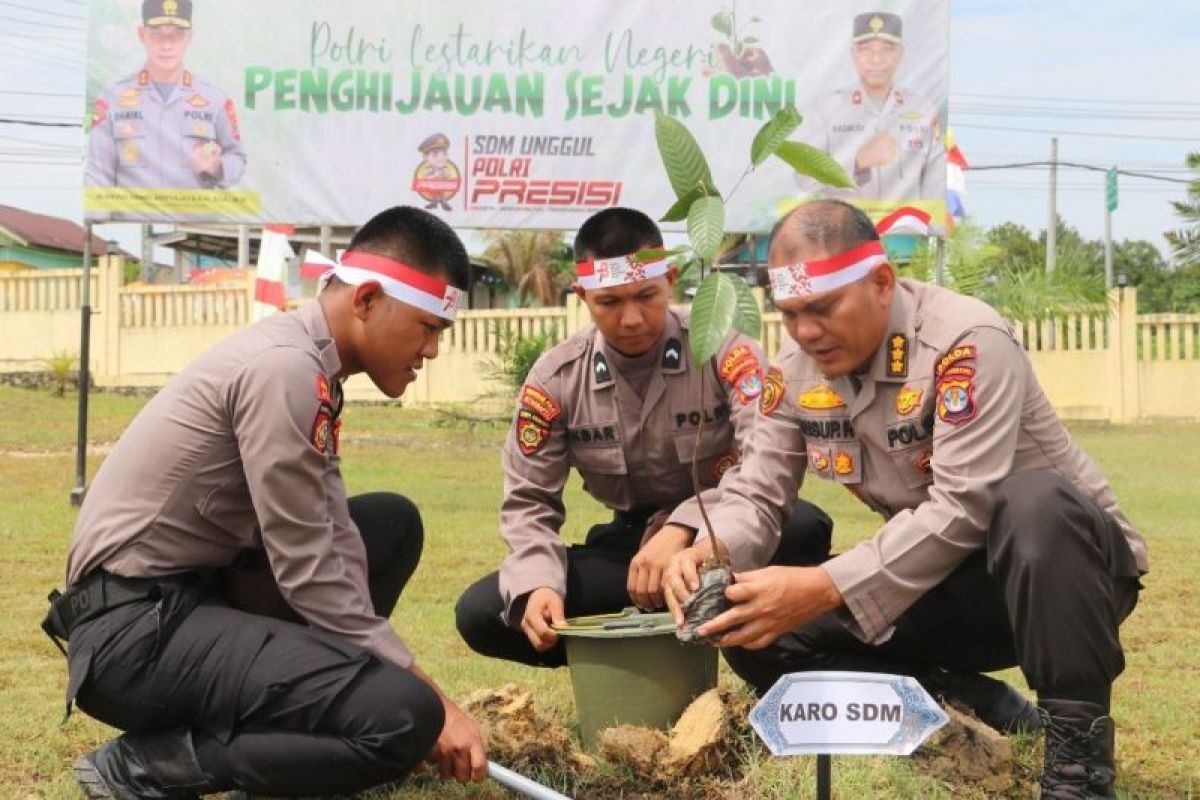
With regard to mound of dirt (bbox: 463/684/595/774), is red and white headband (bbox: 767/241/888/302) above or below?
above

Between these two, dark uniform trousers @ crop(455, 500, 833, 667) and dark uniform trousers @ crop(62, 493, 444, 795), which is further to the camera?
dark uniform trousers @ crop(455, 500, 833, 667)

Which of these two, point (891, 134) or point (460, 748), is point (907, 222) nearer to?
point (891, 134)

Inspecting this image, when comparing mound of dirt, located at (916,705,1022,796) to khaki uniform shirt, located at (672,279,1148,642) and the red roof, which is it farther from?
the red roof

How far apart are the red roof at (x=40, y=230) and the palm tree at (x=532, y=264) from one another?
46.2 ft

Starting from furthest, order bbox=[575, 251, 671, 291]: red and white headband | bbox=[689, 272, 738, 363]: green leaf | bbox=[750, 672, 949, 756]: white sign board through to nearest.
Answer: bbox=[575, 251, 671, 291]: red and white headband → bbox=[689, 272, 738, 363]: green leaf → bbox=[750, 672, 949, 756]: white sign board

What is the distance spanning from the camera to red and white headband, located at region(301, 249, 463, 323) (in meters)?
3.12

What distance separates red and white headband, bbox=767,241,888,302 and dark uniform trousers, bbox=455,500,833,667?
916 mm

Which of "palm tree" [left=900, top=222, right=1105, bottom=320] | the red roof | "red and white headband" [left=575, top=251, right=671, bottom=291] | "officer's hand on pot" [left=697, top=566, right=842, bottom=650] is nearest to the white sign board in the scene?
"officer's hand on pot" [left=697, top=566, right=842, bottom=650]

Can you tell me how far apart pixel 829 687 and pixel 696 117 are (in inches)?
216

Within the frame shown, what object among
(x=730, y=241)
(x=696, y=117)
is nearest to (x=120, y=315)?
(x=730, y=241)

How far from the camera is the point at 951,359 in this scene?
122 inches

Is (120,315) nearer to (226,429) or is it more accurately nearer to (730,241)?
(730,241)

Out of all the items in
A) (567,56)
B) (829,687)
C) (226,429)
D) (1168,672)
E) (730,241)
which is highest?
(567,56)

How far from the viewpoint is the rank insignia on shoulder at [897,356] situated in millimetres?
3225
